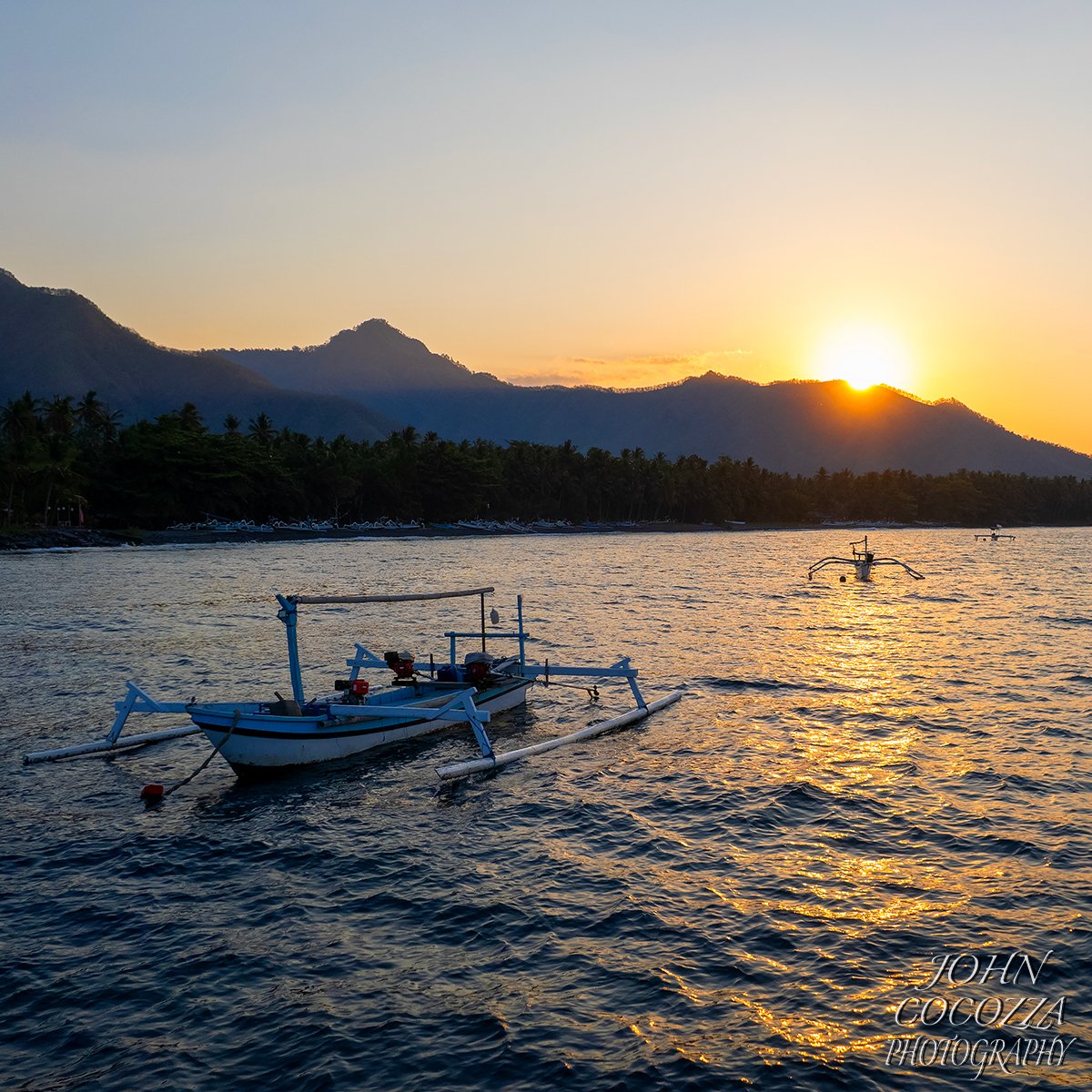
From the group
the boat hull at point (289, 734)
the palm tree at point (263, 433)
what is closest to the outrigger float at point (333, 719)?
the boat hull at point (289, 734)

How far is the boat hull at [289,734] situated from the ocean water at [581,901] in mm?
540

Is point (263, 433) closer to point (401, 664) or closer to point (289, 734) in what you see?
point (401, 664)

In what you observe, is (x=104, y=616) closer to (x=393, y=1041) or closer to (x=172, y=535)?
(x=393, y=1041)

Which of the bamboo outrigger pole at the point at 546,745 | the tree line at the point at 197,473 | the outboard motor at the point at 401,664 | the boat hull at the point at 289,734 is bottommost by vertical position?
the bamboo outrigger pole at the point at 546,745

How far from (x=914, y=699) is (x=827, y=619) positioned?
85.8ft

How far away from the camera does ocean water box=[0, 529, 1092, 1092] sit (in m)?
10.6

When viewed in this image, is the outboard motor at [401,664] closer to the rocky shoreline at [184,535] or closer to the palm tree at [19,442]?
the rocky shoreline at [184,535]

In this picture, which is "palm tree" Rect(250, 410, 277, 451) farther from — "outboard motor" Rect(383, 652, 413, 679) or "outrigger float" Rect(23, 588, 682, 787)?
"outrigger float" Rect(23, 588, 682, 787)

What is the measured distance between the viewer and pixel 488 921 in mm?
13805

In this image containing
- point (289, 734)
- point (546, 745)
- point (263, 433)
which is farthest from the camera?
point (263, 433)

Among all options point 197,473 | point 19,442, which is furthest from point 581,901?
point 197,473

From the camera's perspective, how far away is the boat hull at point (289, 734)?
20.3 meters

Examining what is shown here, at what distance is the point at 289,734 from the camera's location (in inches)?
829

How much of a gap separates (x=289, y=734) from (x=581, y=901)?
30.3 feet
